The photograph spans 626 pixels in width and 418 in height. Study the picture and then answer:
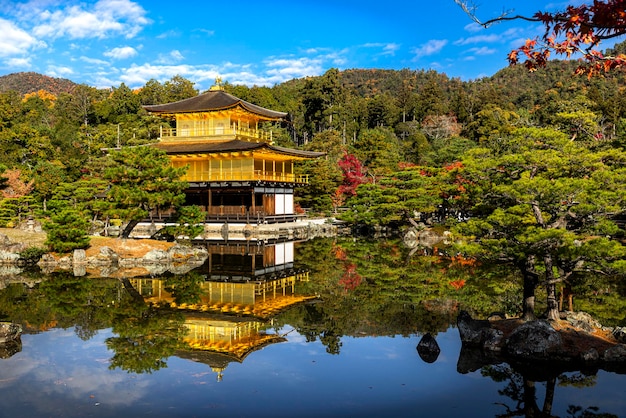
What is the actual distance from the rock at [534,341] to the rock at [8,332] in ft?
31.3

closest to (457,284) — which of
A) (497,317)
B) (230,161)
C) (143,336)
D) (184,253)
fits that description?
(497,317)

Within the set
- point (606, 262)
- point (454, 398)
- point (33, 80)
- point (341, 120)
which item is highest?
point (33, 80)

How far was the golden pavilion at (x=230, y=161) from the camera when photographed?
108ft

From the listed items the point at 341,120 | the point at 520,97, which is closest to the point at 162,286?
the point at 341,120

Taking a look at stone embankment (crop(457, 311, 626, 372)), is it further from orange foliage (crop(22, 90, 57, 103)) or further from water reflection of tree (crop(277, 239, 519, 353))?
orange foliage (crop(22, 90, 57, 103))

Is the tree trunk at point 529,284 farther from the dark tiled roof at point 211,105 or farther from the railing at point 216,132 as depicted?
the railing at point 216,132

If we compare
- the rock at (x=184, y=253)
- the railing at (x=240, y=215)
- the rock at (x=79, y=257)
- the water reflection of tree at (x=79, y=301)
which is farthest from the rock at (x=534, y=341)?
the railing at (x=240, y=215)

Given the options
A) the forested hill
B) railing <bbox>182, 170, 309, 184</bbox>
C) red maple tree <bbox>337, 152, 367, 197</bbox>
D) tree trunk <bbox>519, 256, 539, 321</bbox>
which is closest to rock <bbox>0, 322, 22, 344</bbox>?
tree trunk <bbox>519, 256, 539, 321</bbox>

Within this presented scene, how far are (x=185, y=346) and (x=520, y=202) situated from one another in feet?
23.4

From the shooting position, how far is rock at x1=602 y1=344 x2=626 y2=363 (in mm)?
8836

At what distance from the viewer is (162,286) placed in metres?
15.7

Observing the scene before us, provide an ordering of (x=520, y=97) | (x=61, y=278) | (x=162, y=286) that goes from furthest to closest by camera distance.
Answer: (x=520, y=97) < (x=61, y=278) < (x=162, y=286)

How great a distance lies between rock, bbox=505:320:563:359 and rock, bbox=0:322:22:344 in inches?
376

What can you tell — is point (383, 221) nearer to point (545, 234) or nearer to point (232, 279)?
point (232, 279)
